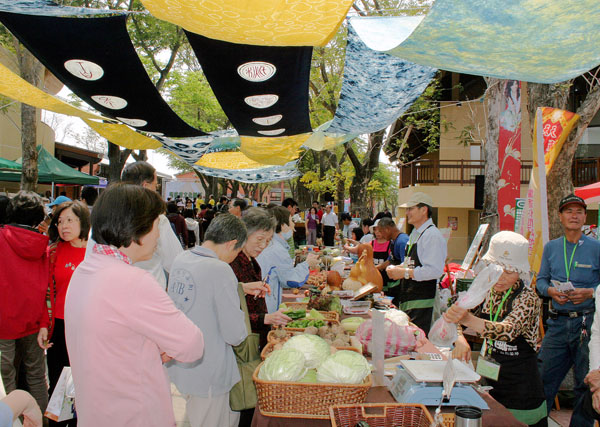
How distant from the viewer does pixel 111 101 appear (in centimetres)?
498

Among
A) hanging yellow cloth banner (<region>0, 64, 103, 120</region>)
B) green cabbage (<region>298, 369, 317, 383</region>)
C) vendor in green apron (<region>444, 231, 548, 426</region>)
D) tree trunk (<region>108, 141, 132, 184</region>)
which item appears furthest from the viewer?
tree trunk (<region>108, 141, 132, 184</region>)

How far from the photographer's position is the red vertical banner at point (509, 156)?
5805mm

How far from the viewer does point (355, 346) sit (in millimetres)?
2838

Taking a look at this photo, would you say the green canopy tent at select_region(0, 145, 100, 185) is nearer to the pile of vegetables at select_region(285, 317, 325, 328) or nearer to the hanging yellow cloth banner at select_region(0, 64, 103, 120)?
the hanging yellow cloth banner at select_region(0, 64, 103, 120)

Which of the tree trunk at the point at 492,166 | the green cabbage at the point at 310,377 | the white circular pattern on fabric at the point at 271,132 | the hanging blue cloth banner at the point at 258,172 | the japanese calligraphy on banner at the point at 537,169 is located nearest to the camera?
the green cabbage at the point at 310,377

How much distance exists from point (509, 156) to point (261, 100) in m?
3.50

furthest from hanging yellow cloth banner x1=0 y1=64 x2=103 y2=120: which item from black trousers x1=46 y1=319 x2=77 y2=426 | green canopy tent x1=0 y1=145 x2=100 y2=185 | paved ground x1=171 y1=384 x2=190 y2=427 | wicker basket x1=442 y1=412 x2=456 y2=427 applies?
green canopy tent x1=0 y1=145 x2=100 y2=185

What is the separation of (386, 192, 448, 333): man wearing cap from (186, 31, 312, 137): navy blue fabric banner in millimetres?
1713

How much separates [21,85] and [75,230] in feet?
8.11

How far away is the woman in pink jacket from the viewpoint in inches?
59.3

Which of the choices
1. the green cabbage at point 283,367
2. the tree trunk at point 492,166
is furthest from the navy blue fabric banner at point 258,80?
the tree trunk at point 492,166

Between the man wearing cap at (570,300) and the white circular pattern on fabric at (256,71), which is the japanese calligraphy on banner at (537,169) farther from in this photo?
the white circular pattern on fabric at (256,71)

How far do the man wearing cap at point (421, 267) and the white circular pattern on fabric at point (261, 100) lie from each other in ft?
6.13

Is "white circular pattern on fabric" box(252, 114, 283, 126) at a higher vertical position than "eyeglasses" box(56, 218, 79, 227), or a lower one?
higher
